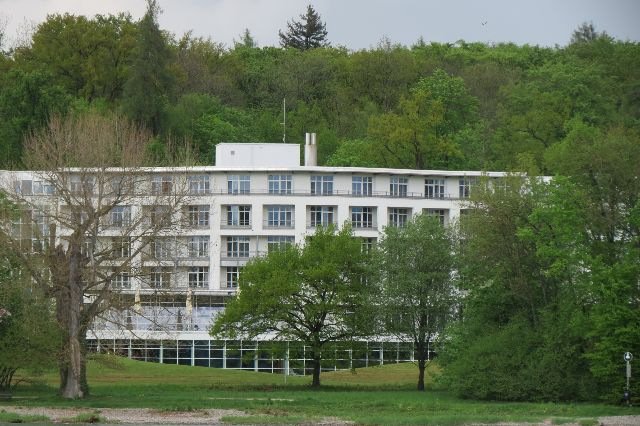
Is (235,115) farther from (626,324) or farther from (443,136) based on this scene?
A: (626,324)

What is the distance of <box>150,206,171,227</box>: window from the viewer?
7181cm

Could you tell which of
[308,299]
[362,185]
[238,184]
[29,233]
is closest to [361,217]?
[362,185]

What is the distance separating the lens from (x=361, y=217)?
4646 inches

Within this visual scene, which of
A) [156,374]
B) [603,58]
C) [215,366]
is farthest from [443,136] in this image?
[156,374]

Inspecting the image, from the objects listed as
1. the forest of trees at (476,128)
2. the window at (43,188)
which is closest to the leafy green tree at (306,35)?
the forest of trees at (476,128)

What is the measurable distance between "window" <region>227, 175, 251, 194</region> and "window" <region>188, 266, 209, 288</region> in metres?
7.04

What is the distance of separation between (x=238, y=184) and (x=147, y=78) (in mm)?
21819

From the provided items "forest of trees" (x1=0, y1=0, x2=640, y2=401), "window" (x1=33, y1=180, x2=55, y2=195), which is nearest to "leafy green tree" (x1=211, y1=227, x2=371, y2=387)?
"forest of trees" (x1=0, y1=0, x2=640, y2=401)

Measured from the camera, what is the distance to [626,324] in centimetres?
7100

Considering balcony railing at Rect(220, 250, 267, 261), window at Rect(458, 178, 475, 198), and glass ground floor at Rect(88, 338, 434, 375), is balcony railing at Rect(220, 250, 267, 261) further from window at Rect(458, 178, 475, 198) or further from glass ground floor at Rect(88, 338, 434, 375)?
window at Rect(458, 178, 475, 198)

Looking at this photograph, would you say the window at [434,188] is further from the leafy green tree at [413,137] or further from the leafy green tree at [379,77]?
the leafy green tree at [379,77]

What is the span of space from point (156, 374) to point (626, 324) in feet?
112

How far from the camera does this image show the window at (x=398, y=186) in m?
119

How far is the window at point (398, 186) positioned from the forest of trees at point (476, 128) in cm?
1054
